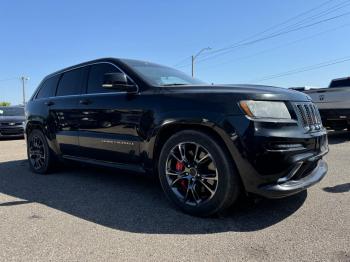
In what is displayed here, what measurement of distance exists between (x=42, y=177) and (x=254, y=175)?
3889mm

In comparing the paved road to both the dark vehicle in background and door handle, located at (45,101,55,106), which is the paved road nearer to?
door handle, located at (45,101,55,106)

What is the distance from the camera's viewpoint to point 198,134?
347cm

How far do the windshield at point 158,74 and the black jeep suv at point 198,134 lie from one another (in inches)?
0.6

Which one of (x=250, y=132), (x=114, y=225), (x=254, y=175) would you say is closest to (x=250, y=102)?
(x=250, y=132)

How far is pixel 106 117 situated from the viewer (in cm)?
441

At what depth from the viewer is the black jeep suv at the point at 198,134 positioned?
3.15 m

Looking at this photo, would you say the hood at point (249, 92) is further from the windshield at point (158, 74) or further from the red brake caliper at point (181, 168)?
the red brake caliper at point (181, 168)

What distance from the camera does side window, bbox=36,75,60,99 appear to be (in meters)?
5.86

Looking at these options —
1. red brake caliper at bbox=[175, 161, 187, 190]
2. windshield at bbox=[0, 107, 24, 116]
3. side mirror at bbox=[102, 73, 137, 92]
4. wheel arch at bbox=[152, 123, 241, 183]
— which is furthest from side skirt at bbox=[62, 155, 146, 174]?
windshield at bbox=[0, 107, 24, 116]

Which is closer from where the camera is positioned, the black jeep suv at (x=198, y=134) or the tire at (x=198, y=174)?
the black jeep suv at (x=198, y=134)

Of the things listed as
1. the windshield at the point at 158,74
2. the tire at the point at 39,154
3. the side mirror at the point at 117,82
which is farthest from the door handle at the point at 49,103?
the side mirror at the point at 117,82

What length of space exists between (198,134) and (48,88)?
3617 millimetres

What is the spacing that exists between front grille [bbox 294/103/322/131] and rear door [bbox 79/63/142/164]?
171 centimetres

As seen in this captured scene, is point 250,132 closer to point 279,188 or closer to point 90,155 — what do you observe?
point 279,188
